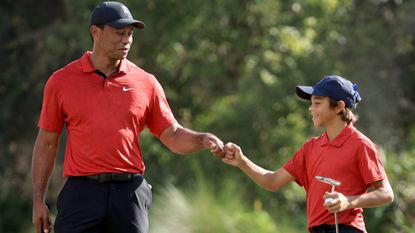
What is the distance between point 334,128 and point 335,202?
0.83m

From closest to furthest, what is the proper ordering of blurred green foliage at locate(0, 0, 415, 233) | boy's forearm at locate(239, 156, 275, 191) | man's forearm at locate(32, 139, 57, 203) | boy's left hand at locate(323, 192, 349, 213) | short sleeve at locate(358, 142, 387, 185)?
boy's left hand at locate(323, 192, 349, 213) → short sleeve at locate(358, 142, 387, 185) → boy's forearm at locate(239, 156, 275, 191) → man's forearm at locate(32, 139, 57, 203) → blurred green foliage at locate(0, 0, 415, 233)

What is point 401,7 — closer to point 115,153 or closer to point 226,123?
point 226,123

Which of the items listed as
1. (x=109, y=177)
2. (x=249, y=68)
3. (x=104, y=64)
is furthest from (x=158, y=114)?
(x=249, y=68)

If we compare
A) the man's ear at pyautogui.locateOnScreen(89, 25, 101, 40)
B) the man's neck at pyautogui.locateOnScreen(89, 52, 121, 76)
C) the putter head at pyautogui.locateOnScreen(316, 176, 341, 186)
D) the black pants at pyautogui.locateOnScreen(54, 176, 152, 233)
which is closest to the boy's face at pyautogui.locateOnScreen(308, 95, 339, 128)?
the putter head at pyautogui.locateOnScreen(316, 176, 341, 186)

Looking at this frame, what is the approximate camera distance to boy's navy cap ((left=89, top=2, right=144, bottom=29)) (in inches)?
279

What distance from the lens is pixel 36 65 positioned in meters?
19.8

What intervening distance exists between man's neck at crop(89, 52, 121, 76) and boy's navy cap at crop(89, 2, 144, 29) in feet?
0.72

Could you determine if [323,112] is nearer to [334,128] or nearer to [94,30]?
[334,128]

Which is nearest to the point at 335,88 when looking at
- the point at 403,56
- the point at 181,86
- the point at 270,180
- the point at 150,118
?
the point at 270,180

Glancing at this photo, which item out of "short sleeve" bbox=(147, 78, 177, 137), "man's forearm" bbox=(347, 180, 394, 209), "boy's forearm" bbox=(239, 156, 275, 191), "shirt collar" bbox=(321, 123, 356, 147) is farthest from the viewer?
"short sleeve" bbox=(147, 78, 177, 137)

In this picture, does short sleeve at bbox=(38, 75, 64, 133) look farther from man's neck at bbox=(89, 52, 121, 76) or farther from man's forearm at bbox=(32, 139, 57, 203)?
man's neck at bbox=(89, 52, 121, 76)

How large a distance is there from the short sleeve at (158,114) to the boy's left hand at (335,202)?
1608 mm

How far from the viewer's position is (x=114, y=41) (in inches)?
280

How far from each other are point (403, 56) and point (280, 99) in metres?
4.08
